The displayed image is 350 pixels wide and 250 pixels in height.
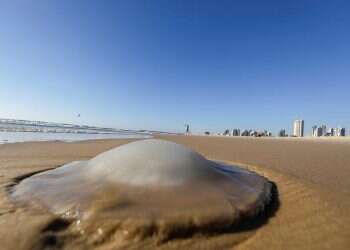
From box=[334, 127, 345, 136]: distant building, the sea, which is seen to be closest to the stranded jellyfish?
the sea

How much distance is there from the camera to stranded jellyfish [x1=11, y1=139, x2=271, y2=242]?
6.06 ft

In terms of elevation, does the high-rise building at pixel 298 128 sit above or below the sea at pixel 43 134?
above

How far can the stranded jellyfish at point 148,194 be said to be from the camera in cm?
185

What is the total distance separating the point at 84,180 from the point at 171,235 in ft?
4.02

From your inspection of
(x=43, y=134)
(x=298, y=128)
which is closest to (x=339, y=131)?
(x=298, y=128)

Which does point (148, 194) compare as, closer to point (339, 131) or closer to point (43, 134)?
point (43, 134)

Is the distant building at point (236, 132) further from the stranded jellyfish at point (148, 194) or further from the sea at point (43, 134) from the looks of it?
the stranded jellyfish at point (148, 194)

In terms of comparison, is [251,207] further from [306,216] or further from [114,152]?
[114,152]

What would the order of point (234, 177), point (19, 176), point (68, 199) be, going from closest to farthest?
point (68, 199) → point (234, 177) → point (19, 176)

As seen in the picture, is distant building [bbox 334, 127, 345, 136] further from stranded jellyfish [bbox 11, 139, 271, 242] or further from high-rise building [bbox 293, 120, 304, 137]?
stranded jellyfish [bbox 11, 139, 271, 242]

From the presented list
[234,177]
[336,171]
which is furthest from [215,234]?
[336,171]

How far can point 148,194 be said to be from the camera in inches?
86.4

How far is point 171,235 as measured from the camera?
176 centimetres

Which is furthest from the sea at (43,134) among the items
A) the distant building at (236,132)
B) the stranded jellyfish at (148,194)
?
the distant building at (236,132)
